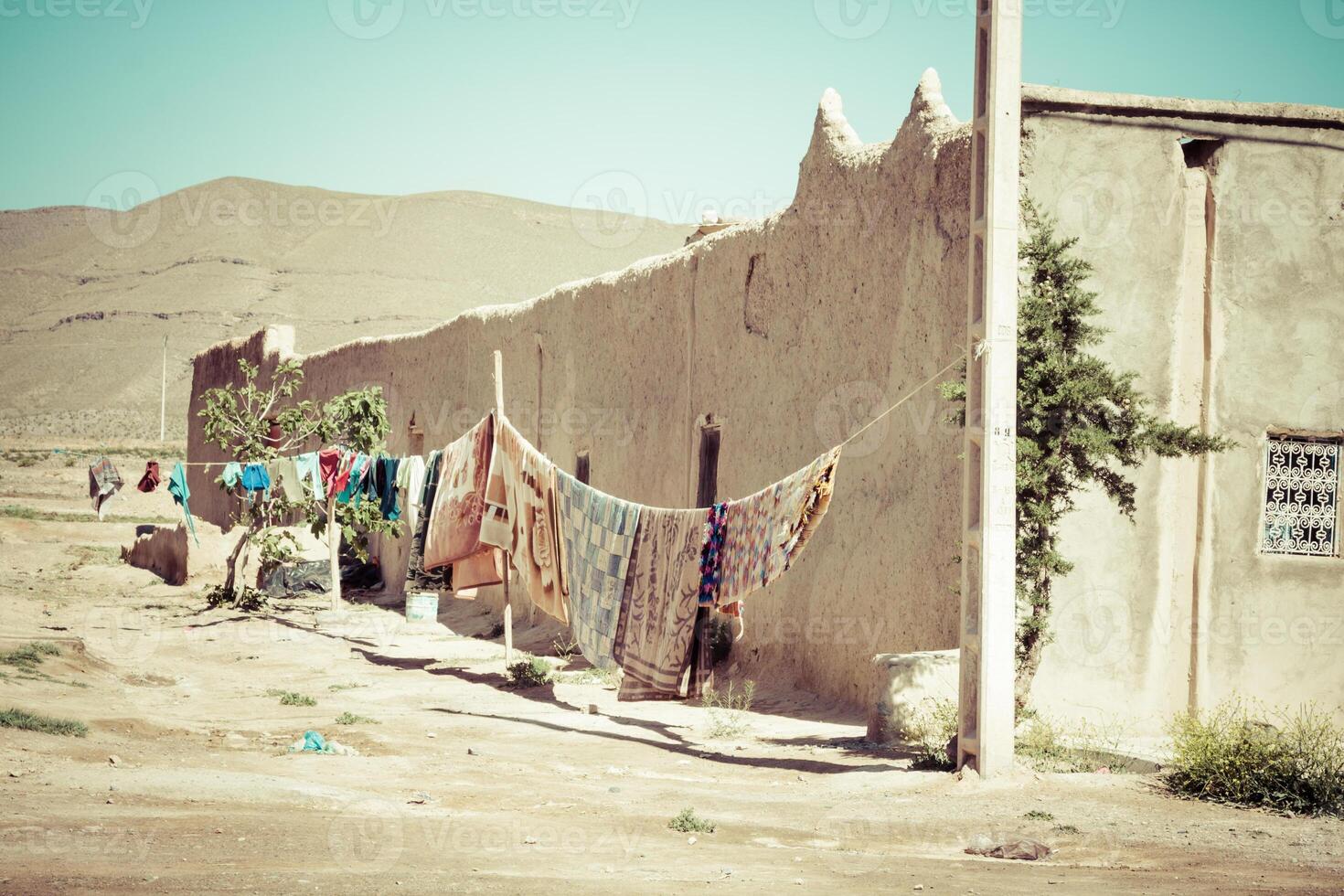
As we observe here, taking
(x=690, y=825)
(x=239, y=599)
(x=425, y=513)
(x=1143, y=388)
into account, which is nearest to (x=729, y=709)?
(x=1143, y=388)

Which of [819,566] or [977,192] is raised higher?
[977,192]

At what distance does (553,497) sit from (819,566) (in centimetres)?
226

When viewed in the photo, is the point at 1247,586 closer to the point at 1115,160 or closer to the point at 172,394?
the point at 1115,160

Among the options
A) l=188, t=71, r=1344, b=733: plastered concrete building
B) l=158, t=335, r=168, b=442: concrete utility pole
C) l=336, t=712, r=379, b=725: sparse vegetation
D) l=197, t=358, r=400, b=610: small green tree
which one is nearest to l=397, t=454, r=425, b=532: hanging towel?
l=197, t=358, r=400, b=610: small green tree

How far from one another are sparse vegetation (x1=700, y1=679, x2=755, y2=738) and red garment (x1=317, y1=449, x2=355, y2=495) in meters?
6.78

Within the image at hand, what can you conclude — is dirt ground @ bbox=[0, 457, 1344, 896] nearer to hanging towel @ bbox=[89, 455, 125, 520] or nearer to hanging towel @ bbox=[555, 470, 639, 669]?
hanging towel @ bbox=[555, 470, 639, 669]

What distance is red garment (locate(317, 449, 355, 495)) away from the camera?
52.6 feet

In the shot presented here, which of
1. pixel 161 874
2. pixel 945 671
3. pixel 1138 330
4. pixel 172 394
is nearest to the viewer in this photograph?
pixel 161 874

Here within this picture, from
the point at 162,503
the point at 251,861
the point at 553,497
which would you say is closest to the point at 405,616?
the point at 553,497

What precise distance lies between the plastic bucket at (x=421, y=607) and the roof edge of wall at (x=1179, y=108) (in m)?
10.2

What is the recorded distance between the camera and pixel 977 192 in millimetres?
7535

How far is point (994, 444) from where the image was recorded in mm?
7328

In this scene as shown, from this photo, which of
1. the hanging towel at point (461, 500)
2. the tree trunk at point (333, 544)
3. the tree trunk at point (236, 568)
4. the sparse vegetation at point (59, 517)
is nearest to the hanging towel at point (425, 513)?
the hanging towel at point (461, 500)

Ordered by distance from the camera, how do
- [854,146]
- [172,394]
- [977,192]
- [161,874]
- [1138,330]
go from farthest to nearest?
[172,394], [854,146], [1138,330], [977,192], [161,874]
